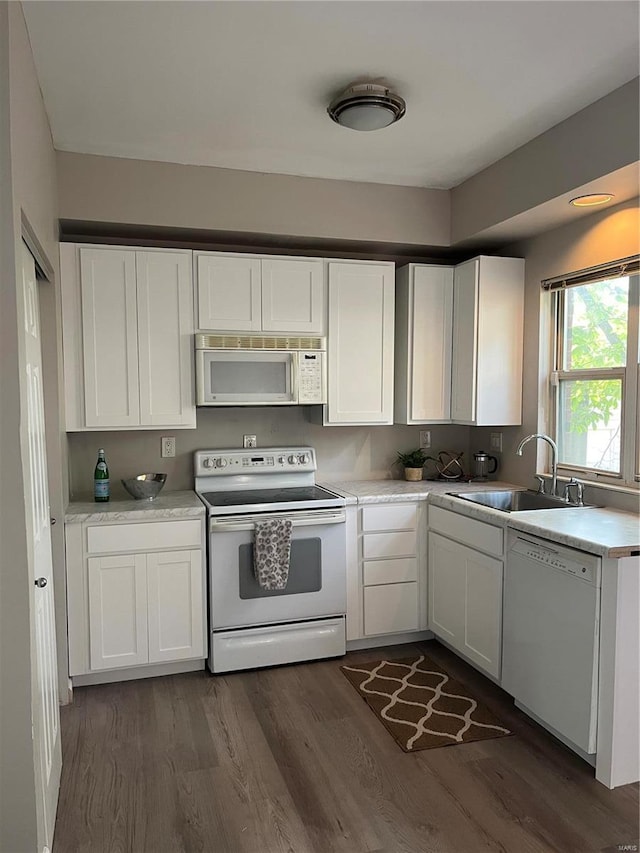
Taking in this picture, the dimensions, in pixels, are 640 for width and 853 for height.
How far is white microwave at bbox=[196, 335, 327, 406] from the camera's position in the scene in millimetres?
3455

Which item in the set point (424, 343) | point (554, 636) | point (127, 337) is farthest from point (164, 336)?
point (554, 636)

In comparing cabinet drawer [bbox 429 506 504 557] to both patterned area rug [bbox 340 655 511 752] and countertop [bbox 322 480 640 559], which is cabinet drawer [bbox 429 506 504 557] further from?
patterned area rug [bbox 340 655 511 752]

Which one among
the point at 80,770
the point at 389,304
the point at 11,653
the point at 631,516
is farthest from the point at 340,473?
the point at 11,653

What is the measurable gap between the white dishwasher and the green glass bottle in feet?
6.81

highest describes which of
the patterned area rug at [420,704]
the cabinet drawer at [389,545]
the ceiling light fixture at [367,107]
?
the ceiling light fixture at [367,107]

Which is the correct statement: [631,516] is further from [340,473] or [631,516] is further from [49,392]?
[49,392]

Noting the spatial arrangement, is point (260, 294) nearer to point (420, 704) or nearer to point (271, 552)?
point (271, 552)

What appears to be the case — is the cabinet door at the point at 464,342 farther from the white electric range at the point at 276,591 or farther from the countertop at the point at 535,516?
the white electric range at the point at 276,591

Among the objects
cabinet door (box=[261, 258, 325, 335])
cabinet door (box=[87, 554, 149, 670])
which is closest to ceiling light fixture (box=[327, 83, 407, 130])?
cabinet door (box=[261, 258, 325, 335])

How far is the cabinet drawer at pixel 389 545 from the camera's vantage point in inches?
141

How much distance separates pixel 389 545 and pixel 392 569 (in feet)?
0.47

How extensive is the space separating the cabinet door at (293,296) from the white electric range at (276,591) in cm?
92

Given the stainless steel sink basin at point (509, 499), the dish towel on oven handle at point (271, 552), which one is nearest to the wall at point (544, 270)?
the stainless steel sink basin at point (509, 499)

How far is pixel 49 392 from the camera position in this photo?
301cm
